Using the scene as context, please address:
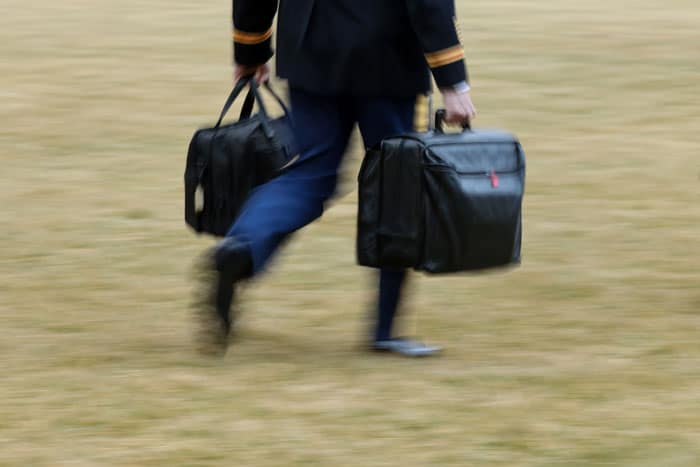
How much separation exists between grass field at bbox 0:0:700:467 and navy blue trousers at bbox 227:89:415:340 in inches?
9.3

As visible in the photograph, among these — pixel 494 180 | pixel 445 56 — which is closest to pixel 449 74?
pixel 445 56

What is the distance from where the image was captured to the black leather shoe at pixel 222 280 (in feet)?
16.1

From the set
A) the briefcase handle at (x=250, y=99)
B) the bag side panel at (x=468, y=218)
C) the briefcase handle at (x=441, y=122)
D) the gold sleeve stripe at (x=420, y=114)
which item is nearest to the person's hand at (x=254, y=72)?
the briefcase handle at (x=250, y=99)

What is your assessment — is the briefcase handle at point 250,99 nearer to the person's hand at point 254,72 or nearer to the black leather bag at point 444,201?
the person's hand at point 254,72

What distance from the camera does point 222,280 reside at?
16.1 ft

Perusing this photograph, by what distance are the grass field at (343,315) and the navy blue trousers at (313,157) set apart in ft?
0.77

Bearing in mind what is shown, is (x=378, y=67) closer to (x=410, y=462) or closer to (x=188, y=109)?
(x=410, y=462)

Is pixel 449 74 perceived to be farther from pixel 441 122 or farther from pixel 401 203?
pixel 401 203

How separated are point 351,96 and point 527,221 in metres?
2.59

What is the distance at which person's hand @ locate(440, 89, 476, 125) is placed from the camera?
4.94 meters

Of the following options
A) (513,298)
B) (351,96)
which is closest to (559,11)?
(513,298)

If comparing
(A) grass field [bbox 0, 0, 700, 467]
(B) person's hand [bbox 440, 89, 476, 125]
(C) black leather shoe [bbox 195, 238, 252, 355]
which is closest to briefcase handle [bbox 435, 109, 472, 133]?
→ (B) person's hand [bbox 440, 89, 476, 125]

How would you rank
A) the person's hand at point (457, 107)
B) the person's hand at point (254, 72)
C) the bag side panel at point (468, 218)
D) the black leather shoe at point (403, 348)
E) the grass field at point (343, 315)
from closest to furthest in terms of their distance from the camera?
1. the grass field at point (343, 315)
2. the bag side panel at point (468, 218)
3. the person's hand at point (457, 107)
4. the black leather shoe at point (403, 348)
5. the person's hand at point (254, 72)

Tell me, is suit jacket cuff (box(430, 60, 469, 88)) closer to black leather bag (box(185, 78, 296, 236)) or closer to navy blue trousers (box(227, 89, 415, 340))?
navy blue trousers (box(227, 89, 415, 340))
